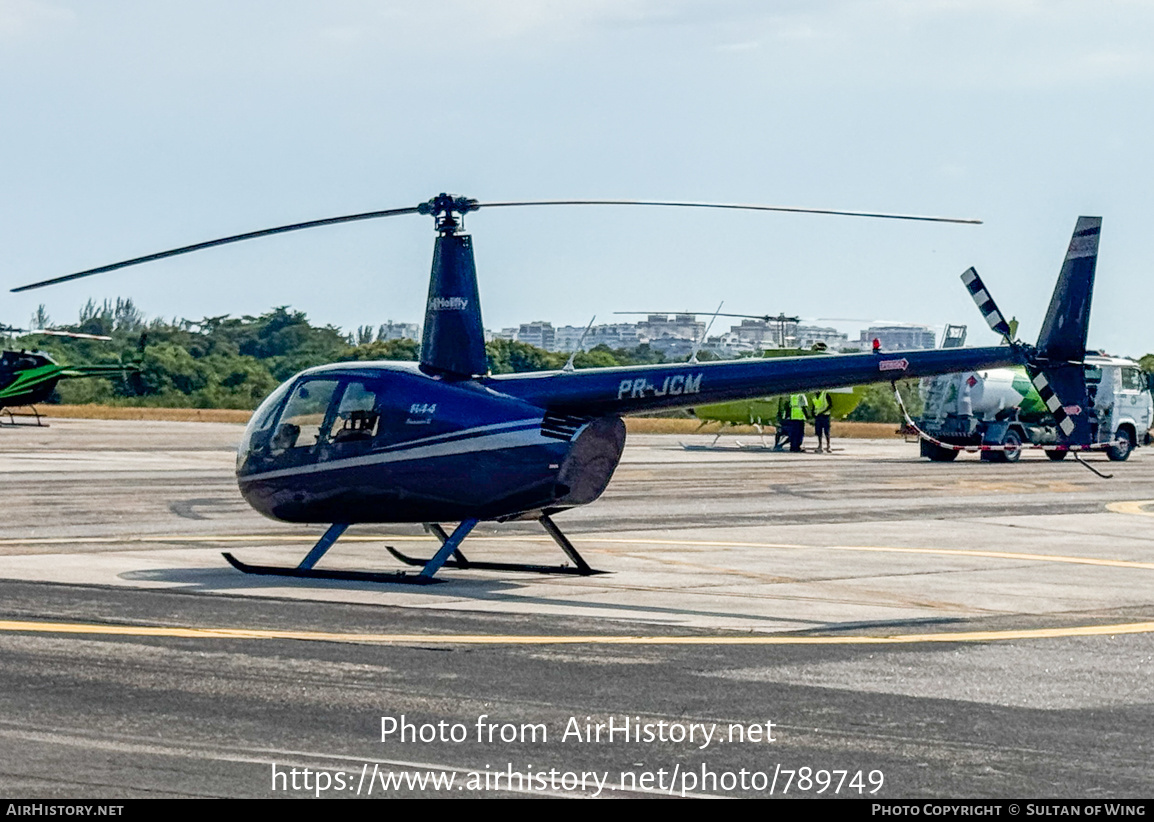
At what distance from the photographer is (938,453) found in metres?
47.4

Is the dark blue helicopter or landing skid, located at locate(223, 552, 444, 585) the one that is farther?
landing skid, located at locate(223, 552, 444, 585)

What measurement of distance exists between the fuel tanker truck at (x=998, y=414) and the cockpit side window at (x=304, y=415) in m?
31.4

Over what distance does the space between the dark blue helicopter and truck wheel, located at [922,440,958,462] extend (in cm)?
3178

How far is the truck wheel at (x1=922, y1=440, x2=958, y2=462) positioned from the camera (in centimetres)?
4709

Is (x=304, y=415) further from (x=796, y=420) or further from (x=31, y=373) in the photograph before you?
(x=31, y=373)

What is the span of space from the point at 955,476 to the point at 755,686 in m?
28.6

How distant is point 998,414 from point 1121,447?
5.15 metres

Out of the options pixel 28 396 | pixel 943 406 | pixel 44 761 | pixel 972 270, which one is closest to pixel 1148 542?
pixel 972 270

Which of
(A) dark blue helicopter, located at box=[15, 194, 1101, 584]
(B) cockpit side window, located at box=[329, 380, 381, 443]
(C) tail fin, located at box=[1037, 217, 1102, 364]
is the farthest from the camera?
(B) cockpit side window, located at box=[329, 380, 381, 443]

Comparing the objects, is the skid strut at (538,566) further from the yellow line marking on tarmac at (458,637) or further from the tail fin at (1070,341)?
the tail fin at (1070,341)

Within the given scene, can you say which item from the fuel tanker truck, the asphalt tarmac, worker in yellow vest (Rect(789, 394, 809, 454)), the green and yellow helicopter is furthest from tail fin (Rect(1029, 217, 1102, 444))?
the green and yellow helicopter

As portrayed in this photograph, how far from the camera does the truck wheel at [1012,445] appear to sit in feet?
151

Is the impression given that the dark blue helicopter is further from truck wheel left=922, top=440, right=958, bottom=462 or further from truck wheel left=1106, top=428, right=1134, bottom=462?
truck wheel left=1106, top=428, right=1134, bottom=462

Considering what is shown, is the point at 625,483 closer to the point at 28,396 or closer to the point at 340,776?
the point at 340,776
